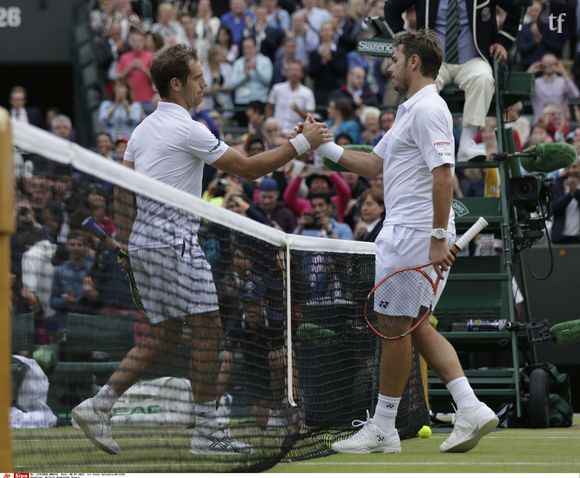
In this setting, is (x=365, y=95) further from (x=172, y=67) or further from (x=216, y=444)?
(x=216, y=444)

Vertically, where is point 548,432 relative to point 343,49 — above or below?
below

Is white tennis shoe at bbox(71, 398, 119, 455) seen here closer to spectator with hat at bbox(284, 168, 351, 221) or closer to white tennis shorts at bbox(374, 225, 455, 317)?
white tennis shorts at bbox(374, 225, 455, 317)

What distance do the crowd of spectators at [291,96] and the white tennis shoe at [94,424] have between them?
555 centimetres

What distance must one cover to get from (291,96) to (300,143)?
10.7m

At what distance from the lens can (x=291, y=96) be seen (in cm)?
1872

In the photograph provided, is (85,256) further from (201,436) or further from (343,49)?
(343,49)

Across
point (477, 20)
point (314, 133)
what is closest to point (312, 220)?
point (477, 20)

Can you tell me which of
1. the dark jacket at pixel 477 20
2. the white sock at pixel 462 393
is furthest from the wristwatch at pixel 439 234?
the dark jacket at pixel 477 20

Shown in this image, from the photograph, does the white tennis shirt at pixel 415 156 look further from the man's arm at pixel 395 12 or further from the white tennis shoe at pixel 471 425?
the man's arm at pixel 395 12

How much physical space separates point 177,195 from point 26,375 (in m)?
1.62

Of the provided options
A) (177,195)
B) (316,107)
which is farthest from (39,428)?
(316,107)

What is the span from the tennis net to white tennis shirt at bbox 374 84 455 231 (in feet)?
2.20

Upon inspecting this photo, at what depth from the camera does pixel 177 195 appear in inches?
257

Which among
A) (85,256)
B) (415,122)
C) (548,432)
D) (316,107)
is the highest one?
(316,107)
